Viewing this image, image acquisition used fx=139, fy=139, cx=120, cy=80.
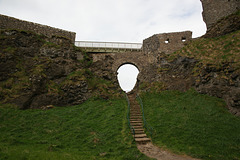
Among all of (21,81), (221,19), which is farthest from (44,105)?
(221,19)

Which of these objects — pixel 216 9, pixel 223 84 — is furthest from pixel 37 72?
pixel 216 9

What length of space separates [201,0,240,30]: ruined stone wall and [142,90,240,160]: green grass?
11.0 metres

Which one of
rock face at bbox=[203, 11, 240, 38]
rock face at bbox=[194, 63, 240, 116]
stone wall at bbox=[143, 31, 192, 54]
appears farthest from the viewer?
stone wall at bbox=[143, 31, 192, 54]

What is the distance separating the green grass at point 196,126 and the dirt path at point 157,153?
1.56 ft

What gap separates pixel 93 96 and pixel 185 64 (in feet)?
39.9

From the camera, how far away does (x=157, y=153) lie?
845cm

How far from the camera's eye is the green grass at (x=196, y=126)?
836cm

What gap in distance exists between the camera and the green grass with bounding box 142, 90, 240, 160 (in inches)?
329

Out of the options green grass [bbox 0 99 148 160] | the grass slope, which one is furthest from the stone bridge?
green grass [bbox 0 99 148 160]

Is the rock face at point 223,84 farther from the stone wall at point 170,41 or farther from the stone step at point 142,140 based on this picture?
the stone step at point 142,140

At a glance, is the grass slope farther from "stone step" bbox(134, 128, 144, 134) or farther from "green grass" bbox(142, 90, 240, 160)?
"stone step" bbox(134, 128, 144, 134)

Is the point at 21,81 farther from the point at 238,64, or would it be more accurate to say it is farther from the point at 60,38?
the point at 238,64

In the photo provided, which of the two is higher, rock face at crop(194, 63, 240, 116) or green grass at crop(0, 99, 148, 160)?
rock face at crop(194, 63, 240, 116)

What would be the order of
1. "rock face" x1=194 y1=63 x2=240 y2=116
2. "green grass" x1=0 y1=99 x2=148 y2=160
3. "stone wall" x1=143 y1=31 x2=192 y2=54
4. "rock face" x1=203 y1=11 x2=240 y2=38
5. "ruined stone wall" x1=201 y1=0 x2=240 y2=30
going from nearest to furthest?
"green grass" x1=0 y1=99 x2=148 y2=160, "rock face" x1=194 y1=63 x2=240 y2=116, "rock face" x1=203 y1=11 x2=240 y2=38, "ruined stone wall" x1=201 y1=0 x2=240 y2=30, "stone wall" x1=143 y1=31 x2=192 y2=54
